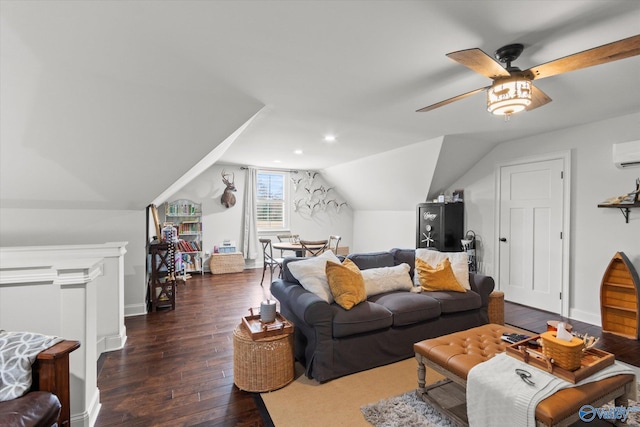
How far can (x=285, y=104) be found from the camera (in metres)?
3.00

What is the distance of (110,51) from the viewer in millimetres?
1913

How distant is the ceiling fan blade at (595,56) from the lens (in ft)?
4.76

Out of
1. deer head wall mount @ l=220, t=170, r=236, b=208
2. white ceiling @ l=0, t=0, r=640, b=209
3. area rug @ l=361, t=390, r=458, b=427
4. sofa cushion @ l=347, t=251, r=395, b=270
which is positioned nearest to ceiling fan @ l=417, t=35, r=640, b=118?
white ceiling @ l=0, t=0, r=640, b=209

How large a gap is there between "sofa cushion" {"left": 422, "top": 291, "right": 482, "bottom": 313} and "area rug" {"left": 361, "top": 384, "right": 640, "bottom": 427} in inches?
41.5

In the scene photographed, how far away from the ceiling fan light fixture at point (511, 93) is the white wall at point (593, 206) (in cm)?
255

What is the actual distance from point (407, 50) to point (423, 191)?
152 inches

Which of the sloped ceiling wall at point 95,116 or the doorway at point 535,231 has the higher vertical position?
the sloped ceiling wall at point 95,116

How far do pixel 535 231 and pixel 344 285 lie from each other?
3268mm

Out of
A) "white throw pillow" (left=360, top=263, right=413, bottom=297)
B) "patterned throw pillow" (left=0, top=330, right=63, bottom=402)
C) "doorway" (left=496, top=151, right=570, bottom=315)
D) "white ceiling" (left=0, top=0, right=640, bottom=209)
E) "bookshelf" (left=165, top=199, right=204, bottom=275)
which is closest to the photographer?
"patterned throw pillow" (left=0, top=330, right=63, bottom=402)

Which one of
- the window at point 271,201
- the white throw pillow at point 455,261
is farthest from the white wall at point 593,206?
the window at point 271,201

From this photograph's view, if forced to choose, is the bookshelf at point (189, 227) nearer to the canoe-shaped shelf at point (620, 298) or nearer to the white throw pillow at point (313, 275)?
the white throw pillow at point (313, 275)

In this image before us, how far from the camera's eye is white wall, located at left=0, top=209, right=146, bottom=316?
3225 millimetres

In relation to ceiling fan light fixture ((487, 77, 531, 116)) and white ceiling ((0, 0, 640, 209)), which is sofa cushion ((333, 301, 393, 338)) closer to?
ceiling fan light fixture ((487, 77, 531, 116))

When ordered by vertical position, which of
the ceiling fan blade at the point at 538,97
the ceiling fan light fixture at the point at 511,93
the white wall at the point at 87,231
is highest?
the ceiling fan blade at the point at 538,97
